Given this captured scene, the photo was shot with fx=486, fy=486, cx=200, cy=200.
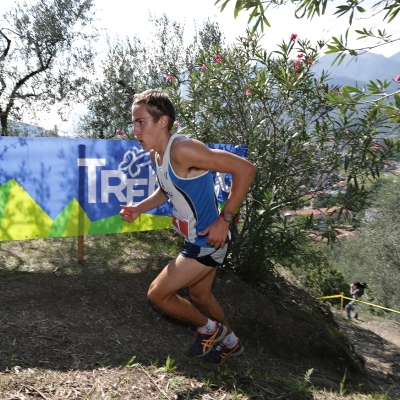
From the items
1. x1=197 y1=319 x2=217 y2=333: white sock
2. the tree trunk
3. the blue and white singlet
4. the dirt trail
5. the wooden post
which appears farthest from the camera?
the tree trunk

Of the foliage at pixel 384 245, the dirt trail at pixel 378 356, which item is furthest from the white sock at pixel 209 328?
the foliage at pixel 384 245

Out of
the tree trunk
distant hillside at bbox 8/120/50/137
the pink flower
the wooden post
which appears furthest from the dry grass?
distant hillside at bbox 8/120/50/137

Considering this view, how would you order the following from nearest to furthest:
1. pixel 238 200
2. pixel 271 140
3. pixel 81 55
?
1. pixel 238 200
2. pixel 271 140
3. pixel 81 55

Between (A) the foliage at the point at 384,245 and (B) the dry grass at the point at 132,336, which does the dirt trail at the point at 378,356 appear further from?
(A) the foliage at the point at 384,245

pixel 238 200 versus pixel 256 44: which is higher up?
pixel 256 44

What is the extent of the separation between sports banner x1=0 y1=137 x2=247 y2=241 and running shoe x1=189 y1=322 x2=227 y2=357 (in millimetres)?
2590

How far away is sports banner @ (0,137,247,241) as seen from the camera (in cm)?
536

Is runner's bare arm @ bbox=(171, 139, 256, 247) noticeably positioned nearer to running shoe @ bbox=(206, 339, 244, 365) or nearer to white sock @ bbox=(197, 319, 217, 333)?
white sock @ bbox=(197, 319, 217, 333)

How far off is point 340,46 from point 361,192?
271 centimetres

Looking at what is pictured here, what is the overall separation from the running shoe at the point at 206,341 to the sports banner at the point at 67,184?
2590 mm

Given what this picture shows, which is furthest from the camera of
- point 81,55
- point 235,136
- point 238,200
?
point 81,55

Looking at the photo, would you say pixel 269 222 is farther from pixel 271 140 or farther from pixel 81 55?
pixel 81 55

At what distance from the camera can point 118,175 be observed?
19.5ft

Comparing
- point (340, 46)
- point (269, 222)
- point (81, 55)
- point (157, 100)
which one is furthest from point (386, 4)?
point (81, 55)
